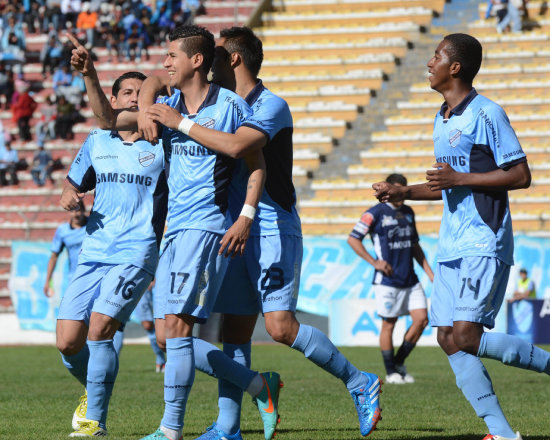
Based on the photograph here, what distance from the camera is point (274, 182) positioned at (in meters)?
6.60

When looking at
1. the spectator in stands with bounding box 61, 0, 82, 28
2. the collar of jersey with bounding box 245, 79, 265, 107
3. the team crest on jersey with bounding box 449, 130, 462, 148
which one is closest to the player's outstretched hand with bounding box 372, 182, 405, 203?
the team crest on jersey with bounding box 449, 130, 462, 148

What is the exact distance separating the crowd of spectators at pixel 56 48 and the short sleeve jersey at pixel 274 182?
19939 mm

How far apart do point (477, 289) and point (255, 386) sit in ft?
4.93

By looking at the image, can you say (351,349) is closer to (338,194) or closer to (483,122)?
(338,194)

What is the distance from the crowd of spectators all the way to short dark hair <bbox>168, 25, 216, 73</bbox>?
792 inches

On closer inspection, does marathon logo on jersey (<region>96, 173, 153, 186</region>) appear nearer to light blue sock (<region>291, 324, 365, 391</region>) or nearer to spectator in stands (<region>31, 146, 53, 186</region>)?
light blue sock (<region>291, 324, 365, 391</region>)

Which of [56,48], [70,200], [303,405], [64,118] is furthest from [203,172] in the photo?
[56,48]

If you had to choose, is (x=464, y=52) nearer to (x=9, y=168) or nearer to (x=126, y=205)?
(x=126, y=205)

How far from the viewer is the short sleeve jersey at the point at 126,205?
7414 millimetres

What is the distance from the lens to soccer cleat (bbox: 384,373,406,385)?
1195 cm

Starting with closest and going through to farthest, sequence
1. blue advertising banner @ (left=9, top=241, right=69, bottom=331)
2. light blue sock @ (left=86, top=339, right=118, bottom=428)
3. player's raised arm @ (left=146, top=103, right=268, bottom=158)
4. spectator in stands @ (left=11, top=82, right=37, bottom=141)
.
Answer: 1. player's raised arm @ (left=146, top=103, right=268, bottom=158)
2. light blue sock @ (left=86, top=339, right=118, bottom=428)
3. blue advertising banner @ (left=9, top=241, right=69, bottom=331)
4. spectator in stands @ (left=11, top=82, right=37, bottom=141)

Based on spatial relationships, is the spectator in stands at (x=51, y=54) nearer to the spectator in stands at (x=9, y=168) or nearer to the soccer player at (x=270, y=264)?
the spectator in stands at (x=9, y=168)

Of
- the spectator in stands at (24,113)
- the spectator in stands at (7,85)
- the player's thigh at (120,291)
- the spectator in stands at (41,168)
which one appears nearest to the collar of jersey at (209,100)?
the player's thigh at (120,291)

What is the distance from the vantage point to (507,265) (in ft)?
20.5
